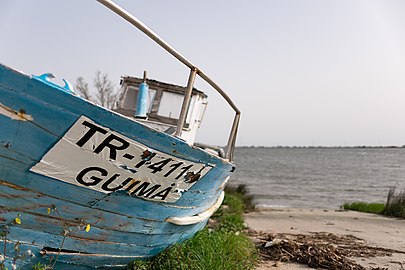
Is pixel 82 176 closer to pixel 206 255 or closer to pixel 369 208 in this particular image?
pixel 206 255

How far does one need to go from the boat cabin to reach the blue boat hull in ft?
6.15

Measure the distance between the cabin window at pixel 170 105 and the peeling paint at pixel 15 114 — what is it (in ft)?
10.4

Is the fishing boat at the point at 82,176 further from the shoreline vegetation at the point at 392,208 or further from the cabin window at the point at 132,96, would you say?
the shoreline vegetation at the point at 392,208

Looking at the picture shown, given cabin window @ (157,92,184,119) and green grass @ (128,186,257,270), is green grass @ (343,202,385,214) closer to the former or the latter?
green grass @ (128,186,257,270)

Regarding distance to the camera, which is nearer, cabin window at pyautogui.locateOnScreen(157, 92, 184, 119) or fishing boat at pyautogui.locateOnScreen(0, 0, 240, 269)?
fishing boat at pyautogui.locateOnScreen(0, 0, 240, 269)

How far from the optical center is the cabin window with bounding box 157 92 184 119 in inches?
219

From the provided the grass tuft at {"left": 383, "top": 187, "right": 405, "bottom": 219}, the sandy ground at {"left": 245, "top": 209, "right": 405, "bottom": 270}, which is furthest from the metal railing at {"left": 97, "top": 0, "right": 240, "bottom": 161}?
the grass tuft at {"left": 383, "top": 187, "right": 405, "bottom": 219}

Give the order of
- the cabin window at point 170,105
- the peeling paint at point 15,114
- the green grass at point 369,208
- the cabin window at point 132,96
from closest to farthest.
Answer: the peeling paint at point 15,114
the cabin window at point 170,105
the cabin window at point 132,96
the green grass at point 369,208

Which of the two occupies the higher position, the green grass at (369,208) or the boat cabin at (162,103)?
the boat cabin at (162,103)

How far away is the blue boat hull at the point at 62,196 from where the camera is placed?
242 cm

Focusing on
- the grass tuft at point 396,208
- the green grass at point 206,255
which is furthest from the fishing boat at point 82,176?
the grass tuft at point 396,208

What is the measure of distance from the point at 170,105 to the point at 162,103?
118 mm

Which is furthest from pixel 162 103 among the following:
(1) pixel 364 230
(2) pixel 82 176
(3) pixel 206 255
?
(1) pixel 364 230

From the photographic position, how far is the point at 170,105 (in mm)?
5629
